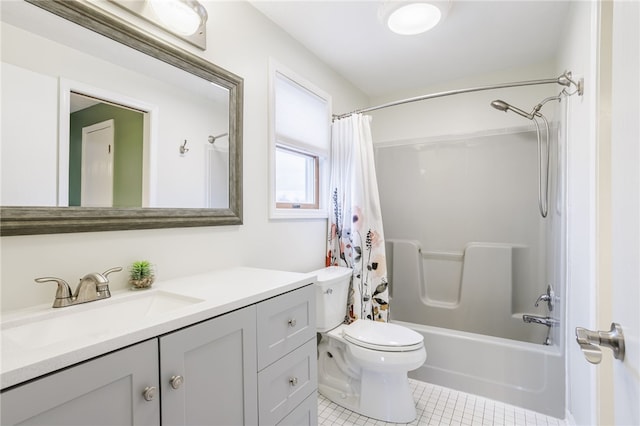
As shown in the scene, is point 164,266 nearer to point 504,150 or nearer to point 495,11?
point 495,11

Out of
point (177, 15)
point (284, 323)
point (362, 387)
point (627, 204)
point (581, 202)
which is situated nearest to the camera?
point (627, 204)

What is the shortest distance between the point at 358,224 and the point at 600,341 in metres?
1.62

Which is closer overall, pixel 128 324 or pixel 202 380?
pixel 128 324

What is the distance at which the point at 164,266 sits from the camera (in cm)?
125

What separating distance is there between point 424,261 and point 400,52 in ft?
5.81

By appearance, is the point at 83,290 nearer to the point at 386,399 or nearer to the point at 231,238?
the point at 231,238

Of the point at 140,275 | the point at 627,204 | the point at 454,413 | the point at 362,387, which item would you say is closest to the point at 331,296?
the point at 362,387

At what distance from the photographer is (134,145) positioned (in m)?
1.18

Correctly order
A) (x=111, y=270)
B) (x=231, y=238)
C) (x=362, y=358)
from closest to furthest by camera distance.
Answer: (x=111, y=270) → (x=231, y=238) → (x=362, y=358)

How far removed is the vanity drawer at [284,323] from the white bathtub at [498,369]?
4.23 ft

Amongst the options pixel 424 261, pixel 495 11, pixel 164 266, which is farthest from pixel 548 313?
pixel 164 266

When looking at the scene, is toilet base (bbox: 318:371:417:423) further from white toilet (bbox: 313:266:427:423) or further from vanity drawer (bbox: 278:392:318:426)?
vanity drawer (bbox: 278:392:318:426)

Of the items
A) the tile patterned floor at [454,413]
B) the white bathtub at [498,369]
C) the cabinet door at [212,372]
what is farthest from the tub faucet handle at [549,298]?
the cabinet door at [212,372]

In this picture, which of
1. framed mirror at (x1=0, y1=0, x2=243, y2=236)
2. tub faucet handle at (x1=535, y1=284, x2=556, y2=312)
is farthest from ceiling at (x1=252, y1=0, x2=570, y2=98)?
tub faucet handle at (x1=535, y1=284, x2=556, y2=312)
